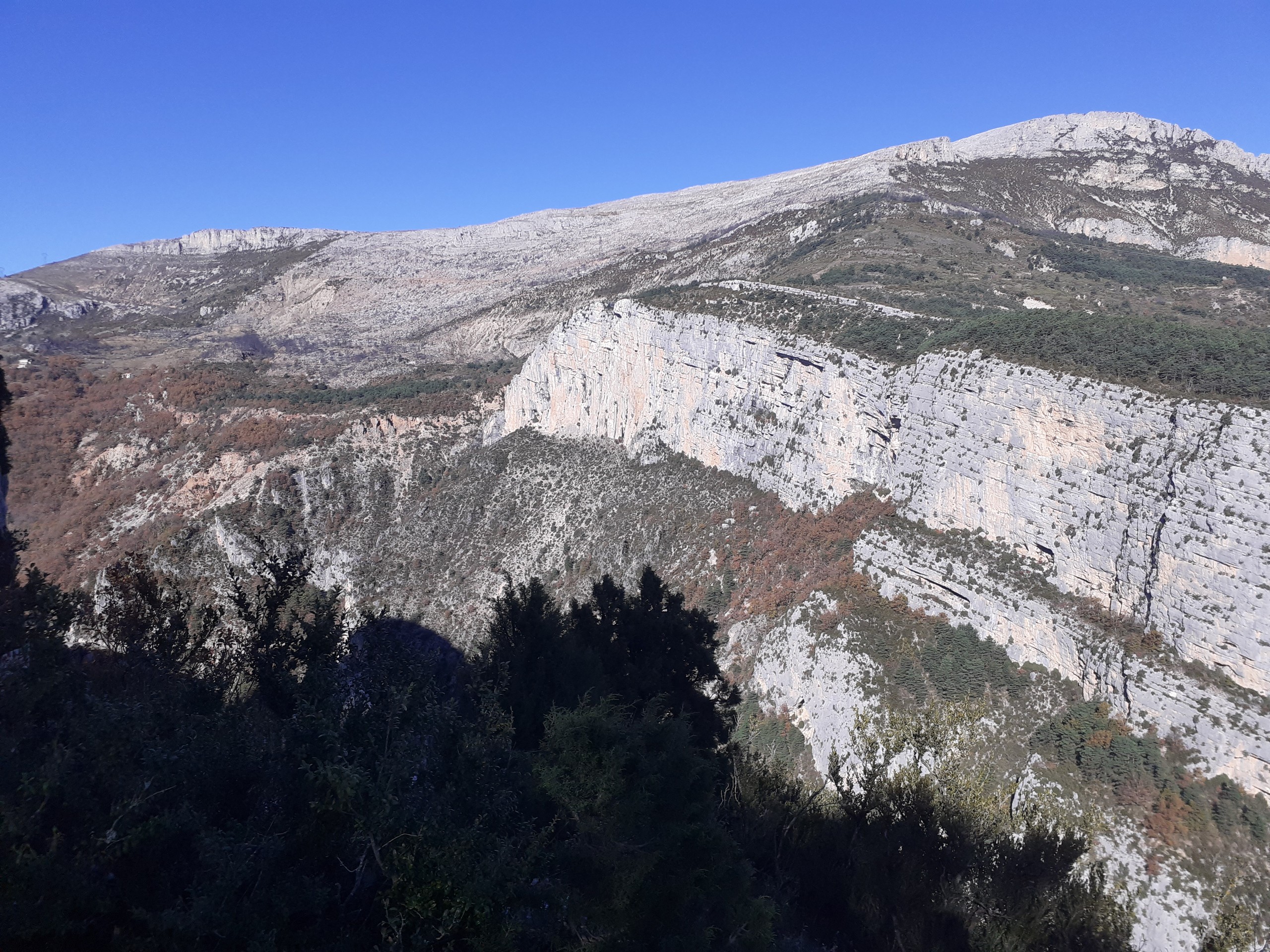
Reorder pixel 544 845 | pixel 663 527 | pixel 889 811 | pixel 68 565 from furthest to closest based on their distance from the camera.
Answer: pixel 68 565, pixel 663 527, pixel 889 811, pixel 544 845

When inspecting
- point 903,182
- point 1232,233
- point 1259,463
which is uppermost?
point 903,182

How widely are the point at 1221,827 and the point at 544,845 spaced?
17733mm

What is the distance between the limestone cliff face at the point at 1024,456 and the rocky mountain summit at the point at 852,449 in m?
0.12

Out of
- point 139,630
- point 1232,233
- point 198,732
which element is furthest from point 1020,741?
point 1232,233

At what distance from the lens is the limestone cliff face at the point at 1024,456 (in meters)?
19.4

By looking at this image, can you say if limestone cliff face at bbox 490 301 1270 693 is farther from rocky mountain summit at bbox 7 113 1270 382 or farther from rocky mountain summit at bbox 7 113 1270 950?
rocky mountain summit at bbox 7 113 1270 382

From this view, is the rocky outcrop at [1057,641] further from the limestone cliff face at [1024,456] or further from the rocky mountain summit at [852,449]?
the limestone cliff face at [1024,456]

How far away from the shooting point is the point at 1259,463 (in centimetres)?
1923

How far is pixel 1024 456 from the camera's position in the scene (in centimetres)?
2589

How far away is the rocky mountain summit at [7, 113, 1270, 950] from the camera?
2005 centimetres

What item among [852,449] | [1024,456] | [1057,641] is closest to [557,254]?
[852,449]

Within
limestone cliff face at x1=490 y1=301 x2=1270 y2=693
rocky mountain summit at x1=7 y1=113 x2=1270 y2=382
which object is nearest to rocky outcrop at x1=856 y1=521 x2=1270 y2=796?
limestone cliff face at x1=490 y1=301 x2=1270 y2=693

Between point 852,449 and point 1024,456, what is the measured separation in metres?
9.57

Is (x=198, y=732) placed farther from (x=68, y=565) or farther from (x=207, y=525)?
(x=68, y=565)
